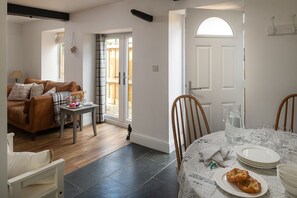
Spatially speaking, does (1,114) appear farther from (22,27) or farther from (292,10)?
(22,27)

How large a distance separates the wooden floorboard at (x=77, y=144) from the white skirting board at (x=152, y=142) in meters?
0.17

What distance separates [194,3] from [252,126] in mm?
1754

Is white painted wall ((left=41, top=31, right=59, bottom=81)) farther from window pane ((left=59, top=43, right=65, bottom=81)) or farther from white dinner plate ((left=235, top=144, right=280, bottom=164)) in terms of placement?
white dinner plate ((left=235, top=144, right=280, bottom=164))

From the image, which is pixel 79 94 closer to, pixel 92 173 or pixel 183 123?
pixel 92 173

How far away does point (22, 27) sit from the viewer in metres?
5.96

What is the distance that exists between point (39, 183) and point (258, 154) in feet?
4.38

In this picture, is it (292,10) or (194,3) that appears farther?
(194,3)

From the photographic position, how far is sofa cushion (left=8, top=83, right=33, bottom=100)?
461 centimetres

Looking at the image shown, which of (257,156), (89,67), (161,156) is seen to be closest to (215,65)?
(161,156)

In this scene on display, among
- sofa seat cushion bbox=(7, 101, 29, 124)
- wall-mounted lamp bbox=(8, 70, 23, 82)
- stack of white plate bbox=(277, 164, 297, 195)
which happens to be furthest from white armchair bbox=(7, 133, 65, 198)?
wall-mounted lamp bbox=(8, 70, 23, 82)

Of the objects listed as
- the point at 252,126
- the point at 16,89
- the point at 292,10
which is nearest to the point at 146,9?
the point at 292,10

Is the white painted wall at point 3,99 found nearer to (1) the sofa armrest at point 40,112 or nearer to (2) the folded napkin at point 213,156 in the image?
(2) the folded napkin at point 213,156

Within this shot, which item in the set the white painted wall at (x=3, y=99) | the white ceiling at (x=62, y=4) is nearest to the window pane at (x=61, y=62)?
the white ceiling at (x=62, y=4)

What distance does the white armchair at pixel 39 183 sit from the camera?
111 centimetres
